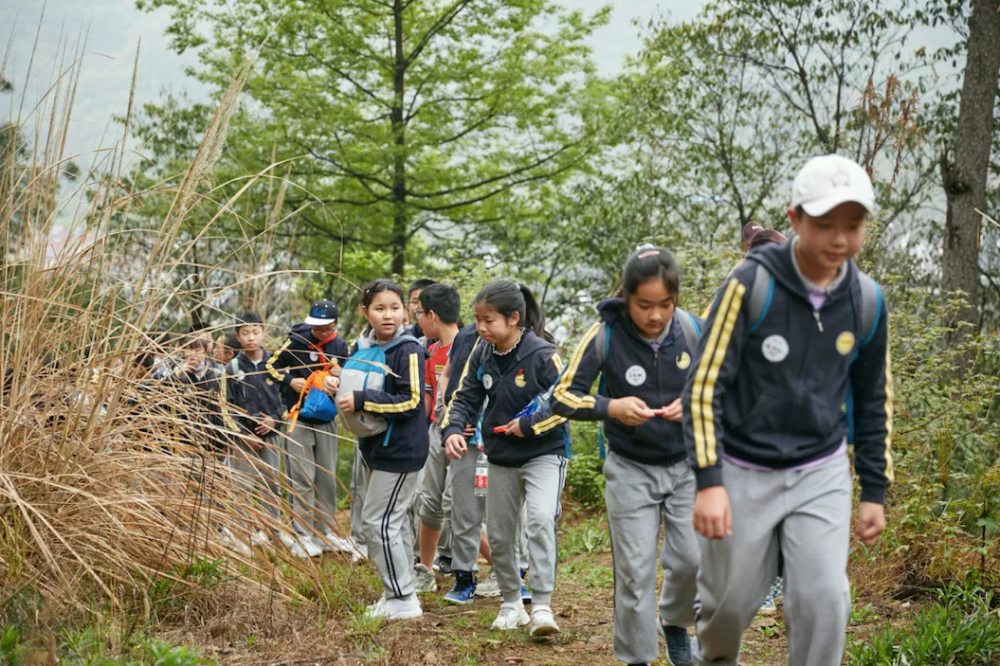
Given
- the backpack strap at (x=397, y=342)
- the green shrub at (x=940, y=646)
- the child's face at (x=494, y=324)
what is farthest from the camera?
the backpack strap at (x=397, y=342)

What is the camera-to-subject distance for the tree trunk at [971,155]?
1109 cm

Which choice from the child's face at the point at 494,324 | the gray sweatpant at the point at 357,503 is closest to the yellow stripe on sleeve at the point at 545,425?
the child's face at the point at 494,324

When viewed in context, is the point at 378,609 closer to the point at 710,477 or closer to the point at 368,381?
the point at 368,381

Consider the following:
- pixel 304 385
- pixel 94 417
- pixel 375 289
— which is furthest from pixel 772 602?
pixel 304 385

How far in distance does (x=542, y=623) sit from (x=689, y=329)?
6.11 ft

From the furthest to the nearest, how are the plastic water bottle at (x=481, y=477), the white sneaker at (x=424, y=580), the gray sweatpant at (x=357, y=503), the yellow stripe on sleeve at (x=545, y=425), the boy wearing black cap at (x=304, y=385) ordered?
the boy wearing black cap at (x=304, y=385), the gray sweatpant at (x=357, y=503), the white sneaker at (x=424, y=580), the plastic water bottle at (x=481, y=477), the yellow stripe on sleeve at (x=545, y=425)

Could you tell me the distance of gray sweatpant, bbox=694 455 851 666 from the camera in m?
3.31

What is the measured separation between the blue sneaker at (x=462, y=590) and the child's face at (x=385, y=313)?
1739 mm

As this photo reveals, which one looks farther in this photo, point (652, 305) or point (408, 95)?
point (408, 95)

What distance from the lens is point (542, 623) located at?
5.46m

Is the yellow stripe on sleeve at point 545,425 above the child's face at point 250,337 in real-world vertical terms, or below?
below

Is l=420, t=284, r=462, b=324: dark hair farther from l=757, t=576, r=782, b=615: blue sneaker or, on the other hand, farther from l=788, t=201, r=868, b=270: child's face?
l=788, t=201, r=868, b=270: child's face

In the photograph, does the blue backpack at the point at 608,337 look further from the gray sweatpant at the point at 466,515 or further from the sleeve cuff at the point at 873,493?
the gray sweatpant at the point at 466,515

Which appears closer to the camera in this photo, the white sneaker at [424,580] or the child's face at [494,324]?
the child's face at [494,324]
